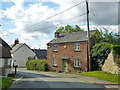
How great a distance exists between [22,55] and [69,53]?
26765 mm

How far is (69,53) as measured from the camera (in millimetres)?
28734

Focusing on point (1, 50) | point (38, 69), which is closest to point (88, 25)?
point (1, 50)

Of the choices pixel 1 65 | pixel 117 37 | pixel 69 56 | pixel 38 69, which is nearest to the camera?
pixel 1 65

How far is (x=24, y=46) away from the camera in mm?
52031

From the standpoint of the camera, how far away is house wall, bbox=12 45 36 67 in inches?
1956

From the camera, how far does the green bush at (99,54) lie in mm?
24203

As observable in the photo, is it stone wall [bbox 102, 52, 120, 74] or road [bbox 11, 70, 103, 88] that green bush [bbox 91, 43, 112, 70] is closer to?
stone wall [bbox 102, 52, 120, 74]

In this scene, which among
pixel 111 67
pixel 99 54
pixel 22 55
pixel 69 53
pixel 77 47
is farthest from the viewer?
pixel 22 55

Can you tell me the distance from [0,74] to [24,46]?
3396 cm

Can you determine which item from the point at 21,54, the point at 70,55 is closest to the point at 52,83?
the point at 70,55

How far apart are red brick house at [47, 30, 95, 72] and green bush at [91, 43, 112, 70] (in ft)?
4.96

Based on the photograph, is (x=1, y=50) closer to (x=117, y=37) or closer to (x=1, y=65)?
(x=1, y=65)

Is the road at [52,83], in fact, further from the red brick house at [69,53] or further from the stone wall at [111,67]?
the red brick house at [69,53]

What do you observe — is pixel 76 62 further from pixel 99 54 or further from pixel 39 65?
pixel 39 65
